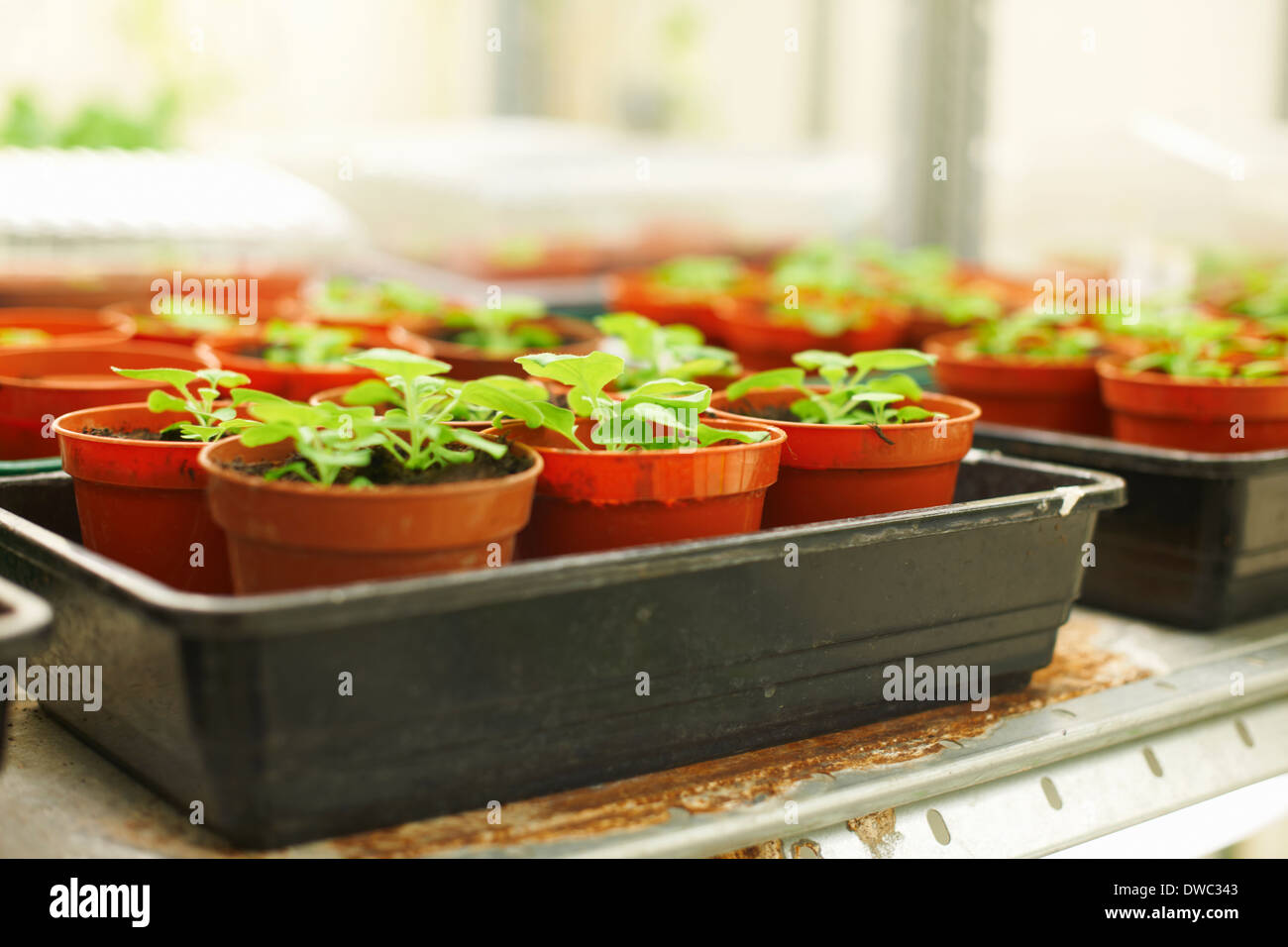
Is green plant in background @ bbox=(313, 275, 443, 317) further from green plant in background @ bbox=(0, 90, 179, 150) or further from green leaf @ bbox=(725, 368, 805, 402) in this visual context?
green plant in background @ bbox=(0, 90, 179, 150)

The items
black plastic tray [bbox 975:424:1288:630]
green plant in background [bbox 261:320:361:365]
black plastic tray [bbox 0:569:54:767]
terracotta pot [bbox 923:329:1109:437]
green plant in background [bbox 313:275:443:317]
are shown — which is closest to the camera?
black plastic tray [bbox 0:569:54:767]

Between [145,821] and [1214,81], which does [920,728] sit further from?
[1214,81]

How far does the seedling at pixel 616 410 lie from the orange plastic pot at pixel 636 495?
21mm

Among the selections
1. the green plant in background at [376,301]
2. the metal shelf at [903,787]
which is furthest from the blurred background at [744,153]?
the metal shelf at [903,787]

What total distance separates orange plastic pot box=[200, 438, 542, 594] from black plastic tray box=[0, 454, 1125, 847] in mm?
31

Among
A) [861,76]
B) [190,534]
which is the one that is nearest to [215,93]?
[861,76]

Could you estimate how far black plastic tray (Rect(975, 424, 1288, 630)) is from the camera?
4.05 feet

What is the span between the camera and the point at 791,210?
301 centimetres

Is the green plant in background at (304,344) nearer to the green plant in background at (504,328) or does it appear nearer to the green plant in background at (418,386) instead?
the green plant in background at (504,328)

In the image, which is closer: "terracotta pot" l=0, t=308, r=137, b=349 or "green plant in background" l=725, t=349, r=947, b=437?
"green plant in background" l=725, t=349, r=947, b=437

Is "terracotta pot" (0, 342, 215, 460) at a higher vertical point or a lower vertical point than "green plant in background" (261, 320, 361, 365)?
lower

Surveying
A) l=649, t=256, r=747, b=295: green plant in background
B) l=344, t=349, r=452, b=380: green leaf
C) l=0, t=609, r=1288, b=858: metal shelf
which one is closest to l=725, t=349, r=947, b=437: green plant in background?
l=0, t=609, r=1288, b=858: metal shelf

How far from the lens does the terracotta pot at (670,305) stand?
Result: 1.98m

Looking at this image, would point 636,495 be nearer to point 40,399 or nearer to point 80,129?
point 40,399
